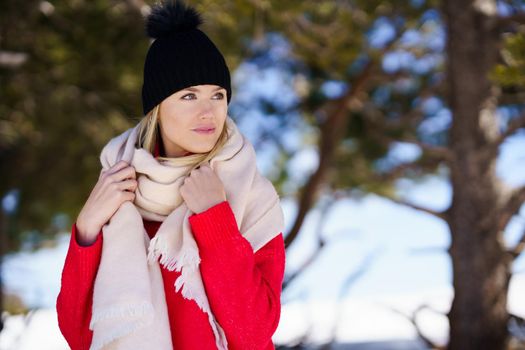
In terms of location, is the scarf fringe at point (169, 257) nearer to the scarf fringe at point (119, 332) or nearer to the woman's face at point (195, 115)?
the scarf fringe at point (119, 332)

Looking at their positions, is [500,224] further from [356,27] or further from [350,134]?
[350,134]

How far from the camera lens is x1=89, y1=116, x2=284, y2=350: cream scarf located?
5.44 feet

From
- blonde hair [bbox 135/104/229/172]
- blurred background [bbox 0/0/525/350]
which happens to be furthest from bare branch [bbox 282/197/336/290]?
blonde hair [bbox 135/104/229/172]

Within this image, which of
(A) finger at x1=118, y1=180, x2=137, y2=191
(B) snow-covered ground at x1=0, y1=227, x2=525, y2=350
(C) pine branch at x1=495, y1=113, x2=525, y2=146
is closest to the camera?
(A) finger at x1=118, y1=180, x2=137, y2=191

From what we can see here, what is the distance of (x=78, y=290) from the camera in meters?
1.72

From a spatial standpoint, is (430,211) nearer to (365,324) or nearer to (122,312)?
(122,312)

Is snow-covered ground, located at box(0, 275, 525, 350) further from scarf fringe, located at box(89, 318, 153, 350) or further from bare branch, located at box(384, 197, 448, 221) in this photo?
scarf fringe, located at box(89, 318, 153, 350)

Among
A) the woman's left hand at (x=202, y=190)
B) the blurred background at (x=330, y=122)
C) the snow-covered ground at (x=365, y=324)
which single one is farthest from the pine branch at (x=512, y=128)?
the woman's left hand at (x=202, y=190)

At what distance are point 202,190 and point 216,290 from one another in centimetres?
23

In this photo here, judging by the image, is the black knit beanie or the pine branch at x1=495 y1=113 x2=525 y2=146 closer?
the black knit beanie

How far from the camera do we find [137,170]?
179cm

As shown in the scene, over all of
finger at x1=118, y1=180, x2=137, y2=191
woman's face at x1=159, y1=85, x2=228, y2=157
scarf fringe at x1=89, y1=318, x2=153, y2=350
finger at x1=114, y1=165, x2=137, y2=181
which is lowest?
scarf fringe at x1=89, y1=318, x2=153, y2=350

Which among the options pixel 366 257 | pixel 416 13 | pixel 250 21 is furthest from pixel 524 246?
pixel 250 21

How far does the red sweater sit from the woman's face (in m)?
0.19
